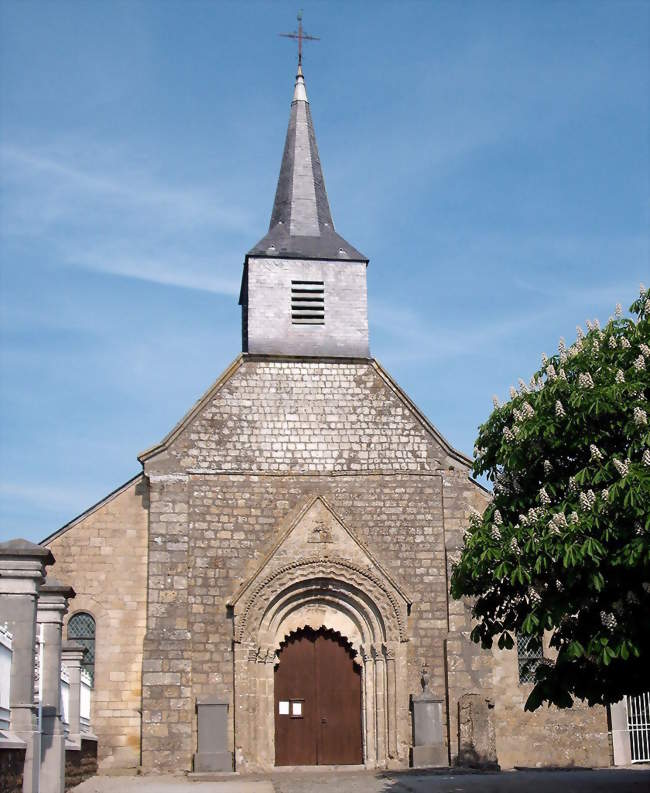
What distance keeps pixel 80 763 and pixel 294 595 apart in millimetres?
5156

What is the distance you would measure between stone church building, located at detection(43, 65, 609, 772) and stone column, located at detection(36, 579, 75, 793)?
255 inches

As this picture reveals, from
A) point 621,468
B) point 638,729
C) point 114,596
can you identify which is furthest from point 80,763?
point 638,729

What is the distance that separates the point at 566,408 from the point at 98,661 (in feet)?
38.2

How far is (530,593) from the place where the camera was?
11891mm

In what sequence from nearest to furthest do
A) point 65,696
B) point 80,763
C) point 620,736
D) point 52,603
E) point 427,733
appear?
1. point 52,603
2. point 65,696
3. point 80,763
4. point 427,733
5. point 620,736

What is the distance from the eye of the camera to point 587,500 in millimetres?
11336

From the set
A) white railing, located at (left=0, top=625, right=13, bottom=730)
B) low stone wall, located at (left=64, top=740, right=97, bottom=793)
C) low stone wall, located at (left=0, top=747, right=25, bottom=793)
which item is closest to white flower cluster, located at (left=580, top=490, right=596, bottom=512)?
white railing, located at (left=0, top=625, right=13, bottom=730)

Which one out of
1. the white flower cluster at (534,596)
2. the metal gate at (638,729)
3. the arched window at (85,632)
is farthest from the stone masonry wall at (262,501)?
the white flower cluster at (534,596)

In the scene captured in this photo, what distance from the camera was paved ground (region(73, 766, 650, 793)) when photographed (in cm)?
1581

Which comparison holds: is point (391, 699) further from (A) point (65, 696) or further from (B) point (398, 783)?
(A) point (65, 696)

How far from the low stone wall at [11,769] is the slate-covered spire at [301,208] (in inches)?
542

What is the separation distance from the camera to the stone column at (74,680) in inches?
645

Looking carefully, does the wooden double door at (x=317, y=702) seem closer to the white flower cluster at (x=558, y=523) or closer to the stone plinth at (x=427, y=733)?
the stone plinth at (x=427, y=733)

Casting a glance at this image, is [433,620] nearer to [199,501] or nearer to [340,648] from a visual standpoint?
[340,648]
